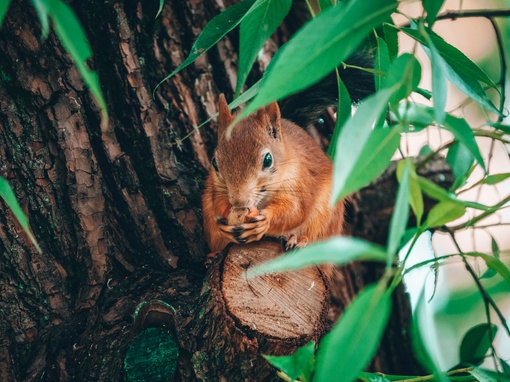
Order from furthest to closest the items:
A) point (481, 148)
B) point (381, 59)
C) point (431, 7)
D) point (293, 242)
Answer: point (481, 148), point (293, 242), point (381, 59), point (431, 7)

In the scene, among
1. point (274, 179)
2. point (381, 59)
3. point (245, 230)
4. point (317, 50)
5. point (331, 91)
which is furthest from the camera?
point (331, 91)

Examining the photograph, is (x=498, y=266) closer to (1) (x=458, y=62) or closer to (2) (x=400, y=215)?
(1) (x=458, y=62)

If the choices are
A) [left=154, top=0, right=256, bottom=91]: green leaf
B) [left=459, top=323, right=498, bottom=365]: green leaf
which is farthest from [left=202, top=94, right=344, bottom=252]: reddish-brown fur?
[left=459, top=323, right=498, bottom=365]: green leaf

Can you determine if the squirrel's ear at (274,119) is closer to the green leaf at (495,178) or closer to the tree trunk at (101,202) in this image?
the tree trunk at (101,202)

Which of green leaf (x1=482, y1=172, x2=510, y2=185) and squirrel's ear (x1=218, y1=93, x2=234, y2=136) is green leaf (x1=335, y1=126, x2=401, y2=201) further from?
squirrel's ear (x1=218, y1=93, x2=234, y2=136)

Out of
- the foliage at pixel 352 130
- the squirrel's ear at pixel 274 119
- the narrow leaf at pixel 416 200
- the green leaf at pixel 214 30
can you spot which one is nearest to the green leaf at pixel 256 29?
the foliage at pixel 352 130

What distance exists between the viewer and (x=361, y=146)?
935 mm

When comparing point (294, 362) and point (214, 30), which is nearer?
point (294, 362)

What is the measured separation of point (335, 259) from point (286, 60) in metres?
0.35

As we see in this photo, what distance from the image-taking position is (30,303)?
1.77 m

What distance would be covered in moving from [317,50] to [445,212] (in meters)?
0.35

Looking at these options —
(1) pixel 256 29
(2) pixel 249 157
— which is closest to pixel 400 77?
(1) pixel 256 29

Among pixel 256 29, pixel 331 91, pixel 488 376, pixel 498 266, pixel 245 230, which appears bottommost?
pixel 488 376

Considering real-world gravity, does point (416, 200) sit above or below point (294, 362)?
above
